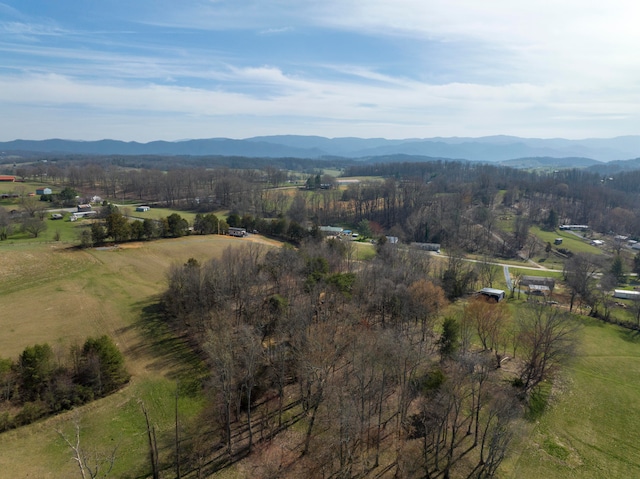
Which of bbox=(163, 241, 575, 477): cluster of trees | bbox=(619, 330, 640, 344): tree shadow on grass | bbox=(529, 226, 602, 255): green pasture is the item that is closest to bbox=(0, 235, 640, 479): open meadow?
bbox=(619, 330, 640, 344): tree shadow on grass

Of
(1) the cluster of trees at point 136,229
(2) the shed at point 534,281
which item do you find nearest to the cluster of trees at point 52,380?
(1) the cluster of trees at point 136,229

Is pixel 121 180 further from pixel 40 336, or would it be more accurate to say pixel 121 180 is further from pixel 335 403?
pixel 335 403

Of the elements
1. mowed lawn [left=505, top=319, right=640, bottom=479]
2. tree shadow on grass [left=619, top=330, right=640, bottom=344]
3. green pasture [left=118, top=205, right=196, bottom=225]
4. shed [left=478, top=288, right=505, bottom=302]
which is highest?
green pasture [left=118, top=205, right=196, bottom=225]

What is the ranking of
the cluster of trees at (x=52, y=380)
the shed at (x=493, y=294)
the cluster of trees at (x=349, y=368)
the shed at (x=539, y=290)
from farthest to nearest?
the shed at (x=539, y=290) < the shed at (x=493, y=294) < the cluster of trees at (x=52, y=380) < the cluster of trees at (x=349, y=368)

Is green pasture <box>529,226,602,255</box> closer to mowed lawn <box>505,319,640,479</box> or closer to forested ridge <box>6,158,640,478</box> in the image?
forested ridge <box>6,158,640,478</box>

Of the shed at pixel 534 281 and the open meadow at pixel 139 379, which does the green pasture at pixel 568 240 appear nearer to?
the shed at pixel 534 281
